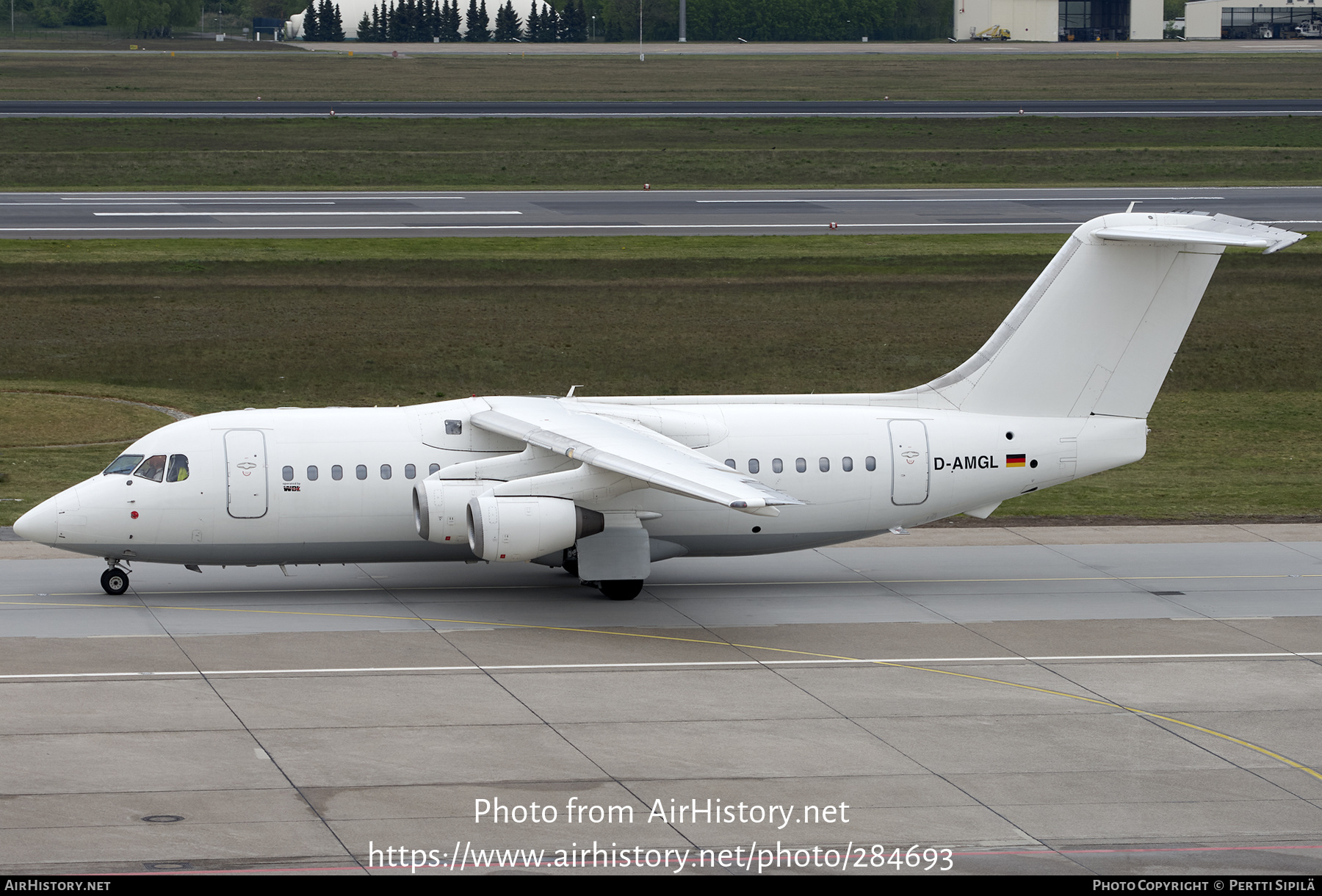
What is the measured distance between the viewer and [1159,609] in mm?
26969

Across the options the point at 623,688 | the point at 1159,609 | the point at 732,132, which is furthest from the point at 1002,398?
the point at 732,132

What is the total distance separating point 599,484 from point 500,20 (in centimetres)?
16828

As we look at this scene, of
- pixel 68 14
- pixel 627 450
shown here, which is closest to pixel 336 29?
pixel 68 14

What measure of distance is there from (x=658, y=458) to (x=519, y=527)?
2451mm

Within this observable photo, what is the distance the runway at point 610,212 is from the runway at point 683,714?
124ft

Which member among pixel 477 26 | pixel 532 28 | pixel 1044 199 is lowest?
pixel 1044 199

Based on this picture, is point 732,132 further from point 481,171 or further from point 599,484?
point 599,484

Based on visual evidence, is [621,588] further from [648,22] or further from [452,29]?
[648,22]

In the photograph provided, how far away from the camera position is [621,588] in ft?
88.0

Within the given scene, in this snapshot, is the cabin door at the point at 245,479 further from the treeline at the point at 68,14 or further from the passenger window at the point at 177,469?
the treeline at the point at 68,14

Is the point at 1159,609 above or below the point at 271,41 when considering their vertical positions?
below

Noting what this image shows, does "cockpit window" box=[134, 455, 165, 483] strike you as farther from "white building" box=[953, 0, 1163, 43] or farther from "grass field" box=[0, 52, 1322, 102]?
"white building" box=[953, 0, 1163, 43]

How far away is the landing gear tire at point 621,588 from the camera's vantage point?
26.8 m

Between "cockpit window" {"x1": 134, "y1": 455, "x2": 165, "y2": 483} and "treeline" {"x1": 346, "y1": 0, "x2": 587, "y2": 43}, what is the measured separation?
536ft
